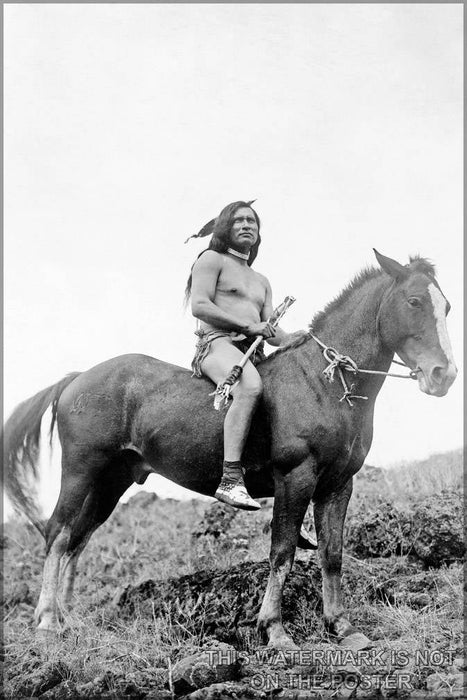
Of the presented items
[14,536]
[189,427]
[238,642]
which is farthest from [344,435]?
[14,536]

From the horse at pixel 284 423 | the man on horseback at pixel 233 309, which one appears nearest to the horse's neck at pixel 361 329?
the horse at pixel 284 423

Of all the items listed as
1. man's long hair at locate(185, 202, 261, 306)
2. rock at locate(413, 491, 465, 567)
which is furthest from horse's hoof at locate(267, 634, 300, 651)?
man's long hair at locate(185, 202, 261, 306)

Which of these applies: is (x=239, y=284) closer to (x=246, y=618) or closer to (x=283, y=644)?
(x=246, y=618)

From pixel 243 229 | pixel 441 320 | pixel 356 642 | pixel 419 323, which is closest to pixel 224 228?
pixel 243 229

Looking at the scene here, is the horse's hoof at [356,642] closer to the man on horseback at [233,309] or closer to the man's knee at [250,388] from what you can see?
the man on horseback at [233,309]

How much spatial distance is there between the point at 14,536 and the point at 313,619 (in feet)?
25.2

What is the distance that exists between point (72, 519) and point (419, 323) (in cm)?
358

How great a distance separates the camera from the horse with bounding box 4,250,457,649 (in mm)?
5914

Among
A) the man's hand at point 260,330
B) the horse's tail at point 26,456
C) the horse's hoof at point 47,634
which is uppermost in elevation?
the man's hand at point 260,330

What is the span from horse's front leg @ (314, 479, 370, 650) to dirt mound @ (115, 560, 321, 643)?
0.38m

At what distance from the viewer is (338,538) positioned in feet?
20.6

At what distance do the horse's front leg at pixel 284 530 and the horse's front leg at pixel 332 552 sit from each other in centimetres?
44

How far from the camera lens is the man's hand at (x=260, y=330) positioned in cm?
649

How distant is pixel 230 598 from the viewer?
6.82 m
